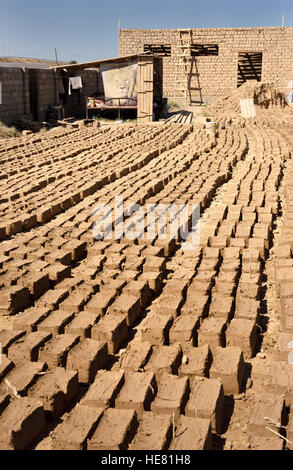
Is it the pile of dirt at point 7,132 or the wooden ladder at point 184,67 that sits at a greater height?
the wooden ladder at point 184,67

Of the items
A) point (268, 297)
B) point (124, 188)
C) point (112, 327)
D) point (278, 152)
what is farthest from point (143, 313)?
point (278, 152)

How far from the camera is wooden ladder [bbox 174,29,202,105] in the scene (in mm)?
22328

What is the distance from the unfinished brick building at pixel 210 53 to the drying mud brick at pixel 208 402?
21.3 metres

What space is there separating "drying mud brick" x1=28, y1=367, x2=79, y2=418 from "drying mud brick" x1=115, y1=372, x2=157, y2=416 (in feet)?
1.04

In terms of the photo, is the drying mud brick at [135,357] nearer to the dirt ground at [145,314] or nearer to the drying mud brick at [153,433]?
the dirt ground at [145,314]

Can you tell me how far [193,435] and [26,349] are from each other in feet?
4.46

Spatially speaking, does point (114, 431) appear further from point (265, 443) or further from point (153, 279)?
point (153, 279)

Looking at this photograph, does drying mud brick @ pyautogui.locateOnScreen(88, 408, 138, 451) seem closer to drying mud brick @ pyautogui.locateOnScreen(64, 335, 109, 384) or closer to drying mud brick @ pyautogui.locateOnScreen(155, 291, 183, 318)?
drying mud brick @ pyautogui.locateOnScreen(64, 335, 109, 384)

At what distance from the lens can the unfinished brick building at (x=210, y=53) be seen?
22.1 meters

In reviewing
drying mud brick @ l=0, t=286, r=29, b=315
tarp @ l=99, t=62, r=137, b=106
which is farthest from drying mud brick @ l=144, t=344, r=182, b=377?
tarp @ l=99, t=62, r=137, b=106

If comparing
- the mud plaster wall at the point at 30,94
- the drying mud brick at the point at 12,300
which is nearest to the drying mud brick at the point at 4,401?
the drying mud brick at the point at 12,300

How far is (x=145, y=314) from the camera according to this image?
4.10 m

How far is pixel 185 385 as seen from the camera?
9.50 feet

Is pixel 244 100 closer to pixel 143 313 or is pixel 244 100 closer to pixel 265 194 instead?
pixel 265 194
